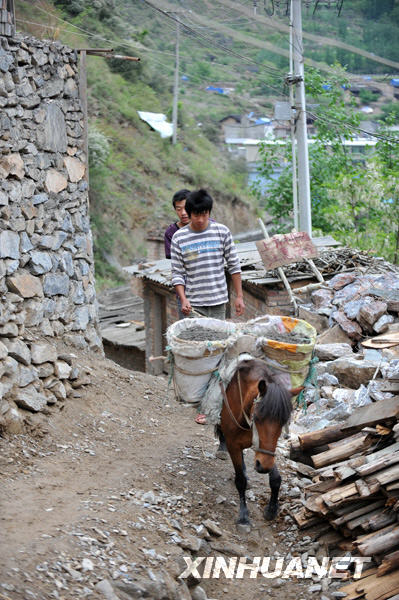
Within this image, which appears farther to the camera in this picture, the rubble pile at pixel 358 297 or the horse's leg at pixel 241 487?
the rubble pile at pixel 358 297

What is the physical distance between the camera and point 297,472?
262 inches

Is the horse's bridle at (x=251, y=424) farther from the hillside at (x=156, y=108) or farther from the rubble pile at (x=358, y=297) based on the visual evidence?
the hillside at (x=156, y=108)

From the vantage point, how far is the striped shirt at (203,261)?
679cm

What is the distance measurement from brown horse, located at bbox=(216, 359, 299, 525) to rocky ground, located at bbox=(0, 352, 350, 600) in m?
0.38

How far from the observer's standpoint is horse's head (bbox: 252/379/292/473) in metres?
5.07

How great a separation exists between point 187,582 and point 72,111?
5.08 metres

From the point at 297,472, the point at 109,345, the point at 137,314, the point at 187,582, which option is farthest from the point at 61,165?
the point at 137,314

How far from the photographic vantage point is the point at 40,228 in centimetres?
703

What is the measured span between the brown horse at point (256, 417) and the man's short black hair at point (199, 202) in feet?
A: 5.45

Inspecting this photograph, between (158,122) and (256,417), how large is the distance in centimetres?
3215

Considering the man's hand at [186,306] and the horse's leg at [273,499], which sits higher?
the man's hand at [186,306]

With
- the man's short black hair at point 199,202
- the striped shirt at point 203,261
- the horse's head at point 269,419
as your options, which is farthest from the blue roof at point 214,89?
the horse's head at point 269,419

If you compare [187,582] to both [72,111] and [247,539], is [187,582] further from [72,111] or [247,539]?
[72,111]

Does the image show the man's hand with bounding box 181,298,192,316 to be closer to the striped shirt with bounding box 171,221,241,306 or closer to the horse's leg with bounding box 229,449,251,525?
Answer: the striped shirt with bounding box 171,221,241,306
